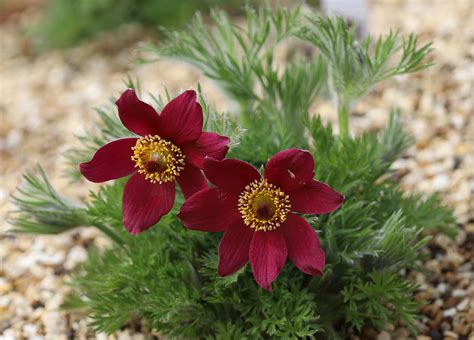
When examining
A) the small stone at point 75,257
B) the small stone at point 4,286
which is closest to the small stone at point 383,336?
the small stone at point 75,257

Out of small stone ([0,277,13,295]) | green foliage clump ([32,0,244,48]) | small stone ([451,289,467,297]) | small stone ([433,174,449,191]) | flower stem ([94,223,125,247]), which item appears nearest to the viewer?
flower stem ([94,223,125,247])

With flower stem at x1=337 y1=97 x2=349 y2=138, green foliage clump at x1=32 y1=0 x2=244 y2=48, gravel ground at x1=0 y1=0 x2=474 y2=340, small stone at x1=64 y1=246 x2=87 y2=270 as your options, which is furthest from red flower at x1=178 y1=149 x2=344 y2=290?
green foliage clump at x1=32 y1=0 x2=244 y2=48

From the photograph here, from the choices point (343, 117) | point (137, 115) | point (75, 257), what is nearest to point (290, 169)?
point (137, 115)

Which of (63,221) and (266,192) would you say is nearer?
(266,192)

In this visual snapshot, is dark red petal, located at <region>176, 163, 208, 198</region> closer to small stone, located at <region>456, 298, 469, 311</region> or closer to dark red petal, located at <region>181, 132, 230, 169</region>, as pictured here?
dark red petal, located at <region>181, 132, 230, 169</region>

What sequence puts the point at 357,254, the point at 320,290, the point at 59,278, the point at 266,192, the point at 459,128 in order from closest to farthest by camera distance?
the point at 266,192 → the point at 357,254 → the point at 320,290 → the point at 59,278 → the point at 459,128

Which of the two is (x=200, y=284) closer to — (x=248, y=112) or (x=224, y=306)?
(x=224, y=306)

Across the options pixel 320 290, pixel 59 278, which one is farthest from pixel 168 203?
pixel 59 278
